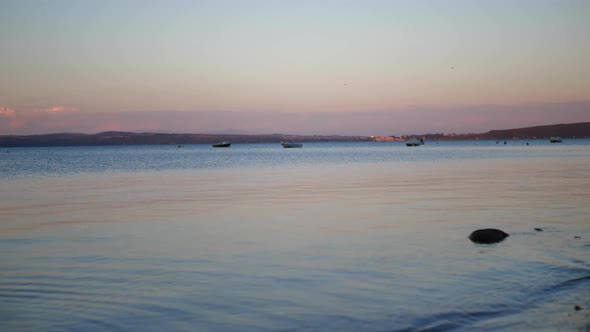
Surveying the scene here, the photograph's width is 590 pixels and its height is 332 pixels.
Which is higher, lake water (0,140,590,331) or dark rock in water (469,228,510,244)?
dark rock in water (469,228,510,244)

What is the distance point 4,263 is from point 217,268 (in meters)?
5.32

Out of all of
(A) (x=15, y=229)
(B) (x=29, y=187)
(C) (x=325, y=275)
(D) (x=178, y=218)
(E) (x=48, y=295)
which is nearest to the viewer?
(E) (x=48, y=295)

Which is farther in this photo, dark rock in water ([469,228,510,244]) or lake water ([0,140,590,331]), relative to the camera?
dark rock in water ([469,228,510,244])

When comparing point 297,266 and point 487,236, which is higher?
point 487,236

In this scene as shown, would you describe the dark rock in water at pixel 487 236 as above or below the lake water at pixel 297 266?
above

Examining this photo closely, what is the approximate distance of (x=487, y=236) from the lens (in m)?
15.7

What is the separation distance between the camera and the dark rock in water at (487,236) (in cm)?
1561

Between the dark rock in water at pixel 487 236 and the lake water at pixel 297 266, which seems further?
the dark rock in water at pixel 487 236

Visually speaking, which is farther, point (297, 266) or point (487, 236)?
point (487, 236)

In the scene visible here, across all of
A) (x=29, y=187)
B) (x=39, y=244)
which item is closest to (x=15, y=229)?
(x=39, y=244)

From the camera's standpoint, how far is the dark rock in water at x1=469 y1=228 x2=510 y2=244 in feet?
51.2

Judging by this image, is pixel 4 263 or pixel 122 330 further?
pixel 4 263

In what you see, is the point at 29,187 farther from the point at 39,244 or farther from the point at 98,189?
the point at 39,244

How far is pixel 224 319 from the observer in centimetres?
944
